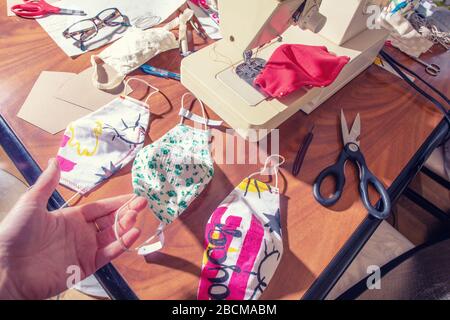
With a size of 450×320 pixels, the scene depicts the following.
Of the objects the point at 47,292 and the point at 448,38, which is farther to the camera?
the point at 448,38

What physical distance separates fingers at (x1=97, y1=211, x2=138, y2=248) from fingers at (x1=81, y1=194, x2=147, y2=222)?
0.06 feet

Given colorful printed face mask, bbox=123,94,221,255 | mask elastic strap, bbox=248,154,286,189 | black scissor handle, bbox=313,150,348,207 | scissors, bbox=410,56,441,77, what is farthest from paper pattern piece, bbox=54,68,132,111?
scissors, bbox=410,56,441,77

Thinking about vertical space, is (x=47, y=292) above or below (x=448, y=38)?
below

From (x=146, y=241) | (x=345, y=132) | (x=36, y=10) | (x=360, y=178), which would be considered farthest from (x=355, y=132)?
(x=36, y=10)

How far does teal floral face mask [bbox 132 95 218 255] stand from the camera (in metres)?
0.76

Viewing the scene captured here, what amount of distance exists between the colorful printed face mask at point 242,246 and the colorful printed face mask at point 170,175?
9cm

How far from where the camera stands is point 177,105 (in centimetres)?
95

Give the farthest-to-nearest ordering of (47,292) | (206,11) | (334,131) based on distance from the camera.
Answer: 1. (206,11)
2. (334,131)
3. (47,292)

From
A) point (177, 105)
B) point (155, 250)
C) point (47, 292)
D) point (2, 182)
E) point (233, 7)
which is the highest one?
point (233, 7)

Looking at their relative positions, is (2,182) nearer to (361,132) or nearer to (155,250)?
(155,250)

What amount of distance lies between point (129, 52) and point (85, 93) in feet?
0.66

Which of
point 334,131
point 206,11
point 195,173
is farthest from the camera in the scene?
point 206,11

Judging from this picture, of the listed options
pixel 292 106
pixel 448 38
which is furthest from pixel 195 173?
pixel 448 38

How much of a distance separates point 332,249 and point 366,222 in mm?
125
